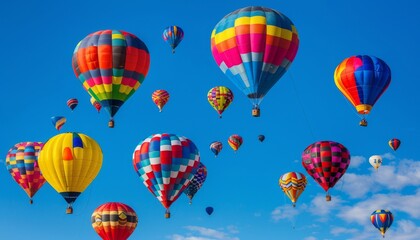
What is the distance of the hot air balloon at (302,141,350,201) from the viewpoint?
45938 mm

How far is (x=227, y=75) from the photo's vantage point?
125 feet

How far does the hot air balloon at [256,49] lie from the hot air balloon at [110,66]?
4129 mm

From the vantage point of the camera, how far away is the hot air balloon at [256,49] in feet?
121

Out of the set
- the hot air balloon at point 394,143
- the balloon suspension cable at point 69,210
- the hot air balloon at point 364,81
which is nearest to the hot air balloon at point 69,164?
the balloon suspension cable at point 69,210

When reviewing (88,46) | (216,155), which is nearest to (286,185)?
(216,155)

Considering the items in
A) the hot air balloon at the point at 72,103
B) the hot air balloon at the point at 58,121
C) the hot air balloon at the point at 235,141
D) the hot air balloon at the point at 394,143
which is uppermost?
the hot air balloon at the point at 72,103

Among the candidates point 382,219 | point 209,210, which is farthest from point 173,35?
point 382,219

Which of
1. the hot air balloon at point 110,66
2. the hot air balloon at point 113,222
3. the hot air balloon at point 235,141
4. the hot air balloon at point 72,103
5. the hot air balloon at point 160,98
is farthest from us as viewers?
the hot air balloon at point 235,141

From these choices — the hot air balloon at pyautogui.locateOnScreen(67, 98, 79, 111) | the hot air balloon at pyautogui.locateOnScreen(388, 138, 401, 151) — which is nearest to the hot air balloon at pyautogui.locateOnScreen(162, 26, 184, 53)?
the hot air balloon at pyautogui.locateOnScreen(67, 98, 79, 111)

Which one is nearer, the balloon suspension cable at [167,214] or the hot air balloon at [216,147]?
the balloon suspension cable at [167,214]

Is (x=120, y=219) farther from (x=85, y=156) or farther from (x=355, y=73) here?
(x=355, y=73)

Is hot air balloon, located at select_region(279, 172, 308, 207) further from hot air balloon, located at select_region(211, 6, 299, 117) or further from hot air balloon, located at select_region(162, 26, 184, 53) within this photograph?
hot air balloon, located at select_region(211, 6, 299, 117)

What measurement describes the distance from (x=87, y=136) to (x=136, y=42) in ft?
19.9

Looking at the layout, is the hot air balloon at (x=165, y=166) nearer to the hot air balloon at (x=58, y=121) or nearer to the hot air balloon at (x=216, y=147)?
the hot air balloon at (x=58, y=121)
